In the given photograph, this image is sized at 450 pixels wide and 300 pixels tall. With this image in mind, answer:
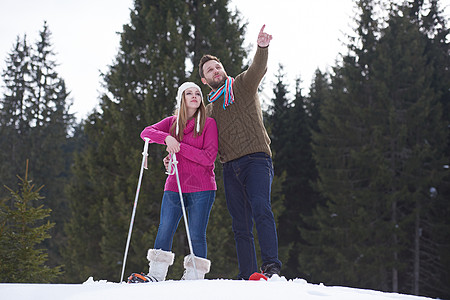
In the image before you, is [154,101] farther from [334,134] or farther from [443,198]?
[443,198]

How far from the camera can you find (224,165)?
382cm

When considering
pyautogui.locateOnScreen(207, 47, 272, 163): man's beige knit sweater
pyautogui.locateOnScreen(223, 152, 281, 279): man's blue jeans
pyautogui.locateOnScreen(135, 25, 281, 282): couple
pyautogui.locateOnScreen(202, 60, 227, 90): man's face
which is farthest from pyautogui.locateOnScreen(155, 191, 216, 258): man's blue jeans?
pyautogui.locateOnScreen(202, 60, 227, 90): man's face

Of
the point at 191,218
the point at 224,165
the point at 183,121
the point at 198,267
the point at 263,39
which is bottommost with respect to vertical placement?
the point at 198,267

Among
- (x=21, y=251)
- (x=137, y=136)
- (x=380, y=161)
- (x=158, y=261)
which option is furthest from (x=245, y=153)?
(x=380, y=161)

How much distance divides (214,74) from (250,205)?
1252 mm

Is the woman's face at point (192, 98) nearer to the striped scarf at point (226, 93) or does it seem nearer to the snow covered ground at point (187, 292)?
the striped scarf at point (226, 93)

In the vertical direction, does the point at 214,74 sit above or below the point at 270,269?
above

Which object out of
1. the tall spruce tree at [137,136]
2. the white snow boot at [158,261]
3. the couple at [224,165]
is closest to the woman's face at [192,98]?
the couple at [224,165]

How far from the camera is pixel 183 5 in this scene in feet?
39.0

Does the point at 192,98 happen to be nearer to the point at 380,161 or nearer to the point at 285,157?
the point at 380,161

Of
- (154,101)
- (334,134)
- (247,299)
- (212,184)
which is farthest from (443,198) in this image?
(247,299)

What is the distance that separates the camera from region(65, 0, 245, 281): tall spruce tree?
34.9 ft

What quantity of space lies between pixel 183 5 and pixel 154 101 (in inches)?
118

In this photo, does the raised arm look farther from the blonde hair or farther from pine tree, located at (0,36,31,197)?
pine tree, located at (0,36,31,197)
